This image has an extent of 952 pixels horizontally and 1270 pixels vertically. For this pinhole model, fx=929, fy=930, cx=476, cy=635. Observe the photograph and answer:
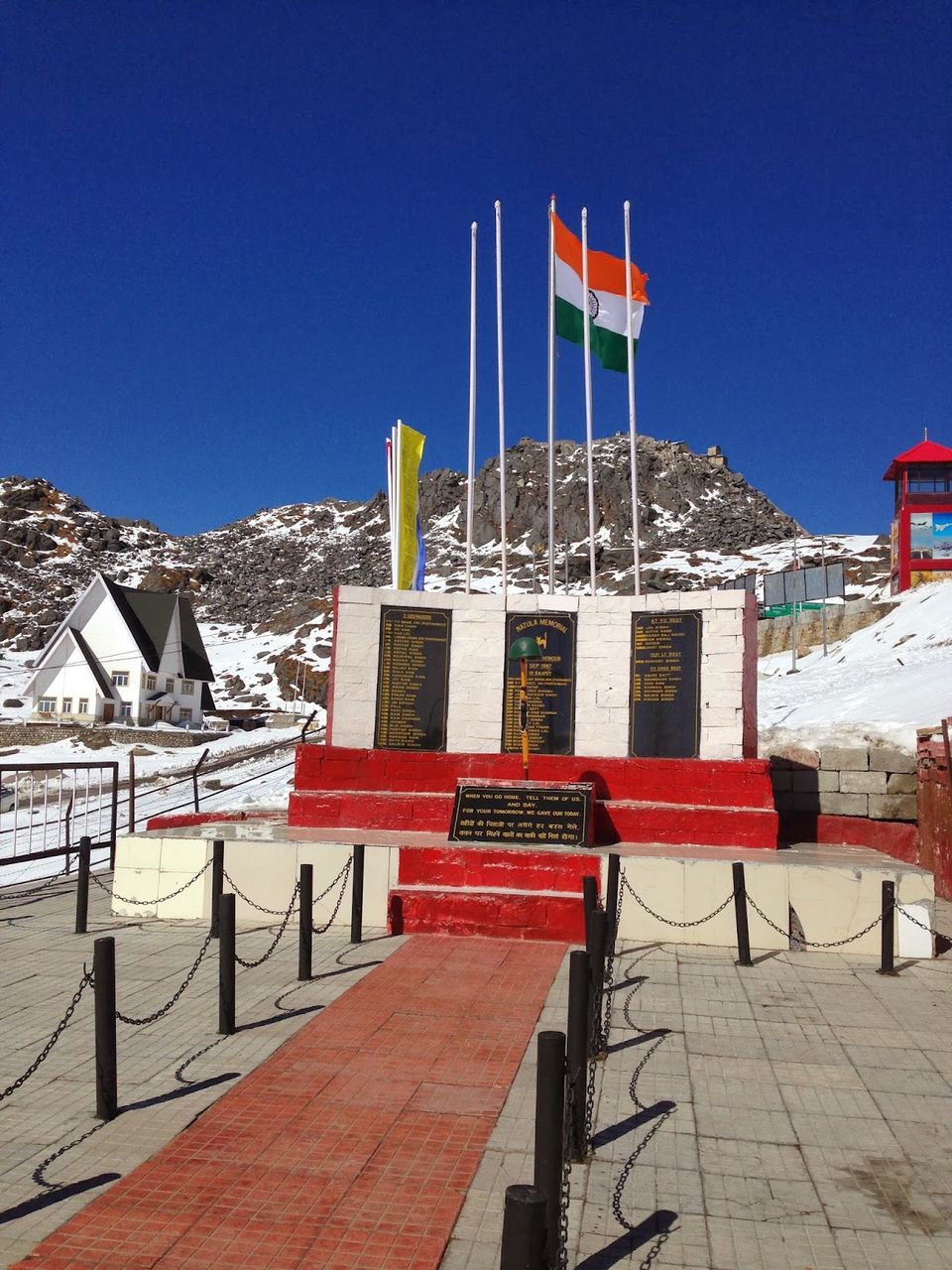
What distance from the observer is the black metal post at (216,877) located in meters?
10.3

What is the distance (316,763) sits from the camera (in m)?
13.2

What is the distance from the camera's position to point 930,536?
48.8 meters

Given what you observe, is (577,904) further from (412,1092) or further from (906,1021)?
(412,1092)

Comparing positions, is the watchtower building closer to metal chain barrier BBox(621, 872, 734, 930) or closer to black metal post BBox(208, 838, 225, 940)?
metal chain barrier BBox(621, 872, 734, 930)

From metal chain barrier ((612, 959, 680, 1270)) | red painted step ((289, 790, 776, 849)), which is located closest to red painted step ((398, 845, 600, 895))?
red painted step ((289, 790, 776, 849))

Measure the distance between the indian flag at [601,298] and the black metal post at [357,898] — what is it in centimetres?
1022

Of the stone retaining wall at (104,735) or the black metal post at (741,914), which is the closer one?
the black metal post at (741,914)

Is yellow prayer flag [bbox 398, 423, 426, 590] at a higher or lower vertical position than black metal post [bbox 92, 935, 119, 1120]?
higher

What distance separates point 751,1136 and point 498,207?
54.2 feet

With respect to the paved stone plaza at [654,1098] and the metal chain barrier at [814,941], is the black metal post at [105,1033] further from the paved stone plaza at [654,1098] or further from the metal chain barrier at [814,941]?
the metal chain barrier at [814,941]

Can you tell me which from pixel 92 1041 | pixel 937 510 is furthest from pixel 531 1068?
pixel 937 510

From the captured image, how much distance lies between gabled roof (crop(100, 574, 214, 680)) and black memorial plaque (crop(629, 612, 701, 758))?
43.8 metres

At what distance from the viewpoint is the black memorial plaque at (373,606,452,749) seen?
13516mm

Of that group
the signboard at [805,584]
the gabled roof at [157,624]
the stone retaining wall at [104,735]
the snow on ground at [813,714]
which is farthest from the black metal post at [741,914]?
the gabled roof at [157,624]
